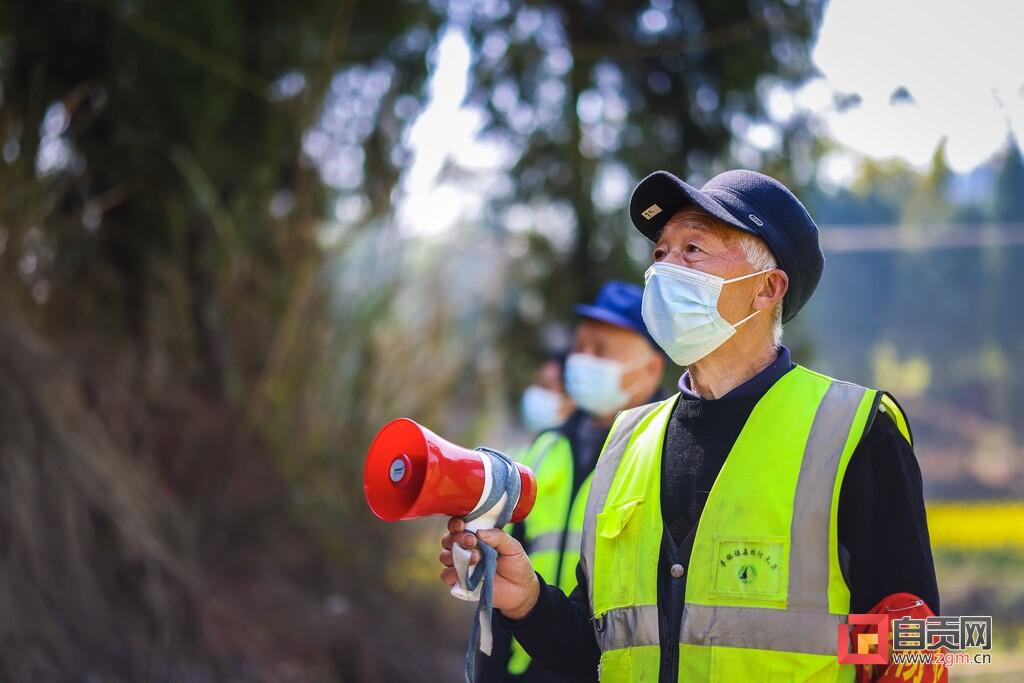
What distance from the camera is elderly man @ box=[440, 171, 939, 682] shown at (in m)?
1.88

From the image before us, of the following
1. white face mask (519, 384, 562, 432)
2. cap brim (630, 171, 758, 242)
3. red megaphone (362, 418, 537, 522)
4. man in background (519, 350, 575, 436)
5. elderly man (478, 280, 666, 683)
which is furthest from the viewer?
white face mask (519, 384, 562, 432)

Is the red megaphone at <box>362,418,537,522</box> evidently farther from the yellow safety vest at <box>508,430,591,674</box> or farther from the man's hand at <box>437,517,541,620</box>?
the yellow safety vest at <box>508,430,591,674</box>

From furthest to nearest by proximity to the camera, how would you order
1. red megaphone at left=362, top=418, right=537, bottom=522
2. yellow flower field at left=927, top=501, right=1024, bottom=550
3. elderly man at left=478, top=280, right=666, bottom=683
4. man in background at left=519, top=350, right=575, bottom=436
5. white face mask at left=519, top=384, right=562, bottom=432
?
1. yellow flower field at left=927, top=501, right=1024, bottom=550
2. white face mask at left=519, top=384, right=562, bottom=432
3. man in background at left=519, top=350, right=575, bottom=436
4. elderly man at left=478, top=280, right=666, bottom=683
5. red megaphone at left=362, top=418, right=537, bottom=522

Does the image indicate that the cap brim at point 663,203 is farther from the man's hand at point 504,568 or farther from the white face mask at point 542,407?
the white face mask at point 542,407

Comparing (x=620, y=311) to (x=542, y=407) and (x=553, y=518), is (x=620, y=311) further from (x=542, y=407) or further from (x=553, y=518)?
(x=542, y=407)

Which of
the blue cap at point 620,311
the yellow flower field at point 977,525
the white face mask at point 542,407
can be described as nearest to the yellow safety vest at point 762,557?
the blue cap at point 620,311

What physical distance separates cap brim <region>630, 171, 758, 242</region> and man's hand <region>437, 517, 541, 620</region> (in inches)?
27.8

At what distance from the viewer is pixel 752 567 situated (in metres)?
1.92

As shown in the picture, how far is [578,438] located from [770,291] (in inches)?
64.8

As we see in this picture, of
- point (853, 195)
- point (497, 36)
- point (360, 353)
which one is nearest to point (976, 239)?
point (853, 195)

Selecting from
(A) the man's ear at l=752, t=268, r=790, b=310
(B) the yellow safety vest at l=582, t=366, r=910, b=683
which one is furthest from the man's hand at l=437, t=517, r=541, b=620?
(A) the man's ear at l=752, t=268, r=790, b=310

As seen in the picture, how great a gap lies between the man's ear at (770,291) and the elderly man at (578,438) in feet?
2.76

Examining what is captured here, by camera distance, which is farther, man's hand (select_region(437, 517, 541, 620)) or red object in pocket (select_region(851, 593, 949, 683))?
man's hand (select_region(437, 517, 541, 620))

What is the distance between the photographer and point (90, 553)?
550cm
